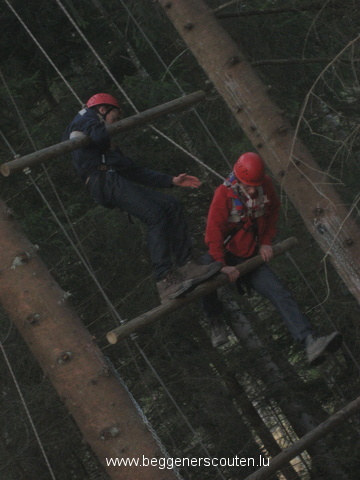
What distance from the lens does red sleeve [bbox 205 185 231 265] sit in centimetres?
633

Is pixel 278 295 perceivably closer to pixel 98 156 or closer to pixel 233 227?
pixel 233 227

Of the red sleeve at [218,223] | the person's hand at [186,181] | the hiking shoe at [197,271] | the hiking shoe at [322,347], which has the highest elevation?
the person's hand at [186,181]

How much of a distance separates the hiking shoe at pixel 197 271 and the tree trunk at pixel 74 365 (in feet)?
2.62

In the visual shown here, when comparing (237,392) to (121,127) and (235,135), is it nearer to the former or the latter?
(235,135)

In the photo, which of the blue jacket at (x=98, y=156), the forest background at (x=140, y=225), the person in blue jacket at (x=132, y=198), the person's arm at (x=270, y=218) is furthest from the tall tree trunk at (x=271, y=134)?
the forest background at (x=140, y=225)

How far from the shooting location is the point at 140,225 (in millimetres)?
10125

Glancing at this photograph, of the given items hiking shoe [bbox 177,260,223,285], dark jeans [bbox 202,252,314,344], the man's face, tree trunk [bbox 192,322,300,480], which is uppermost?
the man's face

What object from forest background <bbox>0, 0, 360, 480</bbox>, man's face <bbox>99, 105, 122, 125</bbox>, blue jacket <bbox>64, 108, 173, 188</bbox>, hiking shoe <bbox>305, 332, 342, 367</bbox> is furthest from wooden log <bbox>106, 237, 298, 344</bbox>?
forest background <bbox>0, 0, 360, 480</bbox>

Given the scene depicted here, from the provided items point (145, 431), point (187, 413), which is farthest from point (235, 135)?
point (145, 431)

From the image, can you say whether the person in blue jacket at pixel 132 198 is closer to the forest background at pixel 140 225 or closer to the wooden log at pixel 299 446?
the wooden log at pixel 299 446

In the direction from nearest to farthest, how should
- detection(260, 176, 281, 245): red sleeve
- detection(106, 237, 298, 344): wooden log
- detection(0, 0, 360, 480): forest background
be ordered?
detection(106, 237, 298, 344): wooden log → detection(260, 176, 281, 245): red sleeve → detection(0, 0, 360, 480): forest background

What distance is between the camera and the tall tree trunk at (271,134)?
22.0ft

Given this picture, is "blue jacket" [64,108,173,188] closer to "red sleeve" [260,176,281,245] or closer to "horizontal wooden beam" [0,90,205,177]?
"horizontal wooden beam" [0,90,205,177]

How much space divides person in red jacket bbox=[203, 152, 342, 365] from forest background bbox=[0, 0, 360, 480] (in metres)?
3.06
